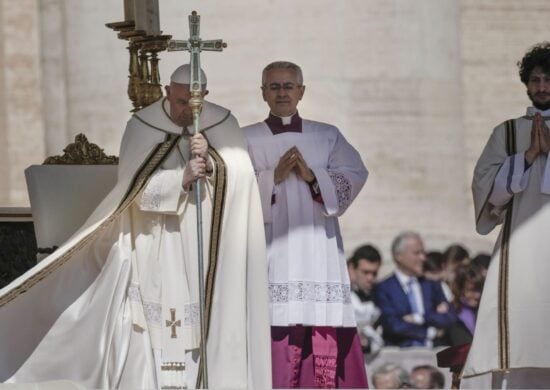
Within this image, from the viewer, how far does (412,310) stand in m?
18.1

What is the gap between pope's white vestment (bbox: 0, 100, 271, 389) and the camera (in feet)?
41.9

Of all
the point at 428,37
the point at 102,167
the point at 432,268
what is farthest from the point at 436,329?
the point at 102,167

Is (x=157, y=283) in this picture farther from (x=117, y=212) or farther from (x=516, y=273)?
(x=516, y=273)

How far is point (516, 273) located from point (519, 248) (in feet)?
0.43

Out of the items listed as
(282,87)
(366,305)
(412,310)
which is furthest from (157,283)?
(412,310)

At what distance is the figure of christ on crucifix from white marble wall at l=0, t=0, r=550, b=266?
577cm

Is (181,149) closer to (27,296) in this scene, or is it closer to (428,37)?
(27,296)

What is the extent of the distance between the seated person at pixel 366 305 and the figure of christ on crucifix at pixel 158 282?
188 inches

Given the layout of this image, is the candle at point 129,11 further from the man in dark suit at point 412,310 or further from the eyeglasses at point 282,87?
the man in dark suit at point 412,310

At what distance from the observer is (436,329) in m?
18.0

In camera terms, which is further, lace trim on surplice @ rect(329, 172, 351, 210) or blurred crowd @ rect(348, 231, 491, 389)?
blurred crowd @ rect(348, 231, 491, 389)

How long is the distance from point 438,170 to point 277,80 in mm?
5634

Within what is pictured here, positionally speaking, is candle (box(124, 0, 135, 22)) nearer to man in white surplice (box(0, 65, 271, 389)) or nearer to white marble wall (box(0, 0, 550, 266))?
man in white surplice (box(0, 65, 271, 389))

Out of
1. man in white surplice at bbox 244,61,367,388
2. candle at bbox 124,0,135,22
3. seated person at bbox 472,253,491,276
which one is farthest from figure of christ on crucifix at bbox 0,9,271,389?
seated person at bbox 472,253,491,276
